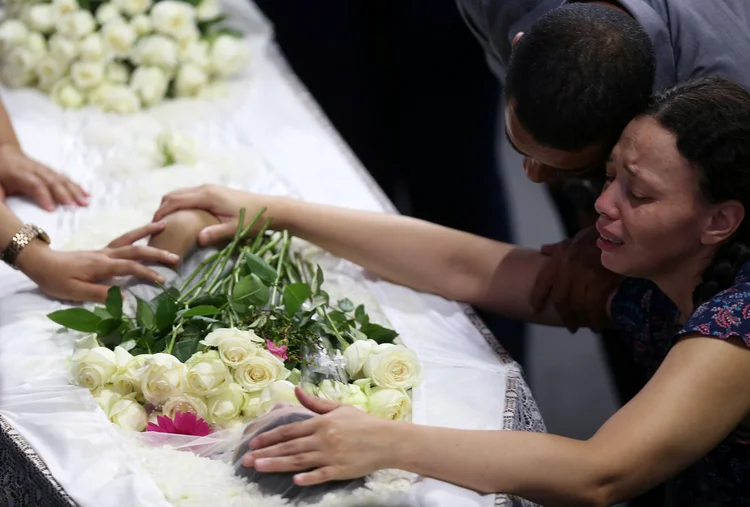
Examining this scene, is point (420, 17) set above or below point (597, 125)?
below

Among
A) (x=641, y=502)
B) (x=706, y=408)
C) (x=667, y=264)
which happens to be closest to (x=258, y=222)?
(x=667, y=264)

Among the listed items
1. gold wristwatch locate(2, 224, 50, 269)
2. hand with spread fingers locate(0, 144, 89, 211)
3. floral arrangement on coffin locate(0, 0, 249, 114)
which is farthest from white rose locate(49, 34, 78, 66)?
gold wristwatch locate(2, 224, 50, 269)

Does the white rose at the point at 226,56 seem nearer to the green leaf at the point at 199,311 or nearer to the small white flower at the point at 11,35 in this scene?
the small white flower at the point at 11,35

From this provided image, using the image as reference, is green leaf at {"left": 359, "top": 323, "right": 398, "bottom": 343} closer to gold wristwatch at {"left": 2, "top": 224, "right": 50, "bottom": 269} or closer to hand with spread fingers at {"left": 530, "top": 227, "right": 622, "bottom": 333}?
hand with spread fingers at {"left": 530, "top": 227, "right": 622, "bottom": 333}

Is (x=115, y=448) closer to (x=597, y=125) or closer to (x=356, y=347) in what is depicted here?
(x=356, y=347)

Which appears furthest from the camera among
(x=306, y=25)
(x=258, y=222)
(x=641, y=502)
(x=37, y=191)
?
(x=306, y=25)

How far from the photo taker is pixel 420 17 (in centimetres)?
311

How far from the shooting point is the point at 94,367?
1.66 metres

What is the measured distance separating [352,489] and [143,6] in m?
1.63

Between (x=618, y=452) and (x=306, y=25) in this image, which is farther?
(x=306, y=25)

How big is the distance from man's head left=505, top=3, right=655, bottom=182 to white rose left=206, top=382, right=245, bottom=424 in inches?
24.4

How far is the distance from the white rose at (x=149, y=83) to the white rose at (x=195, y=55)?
8cm

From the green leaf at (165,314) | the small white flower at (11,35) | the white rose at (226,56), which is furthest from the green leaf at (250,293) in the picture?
the small white flower at (11,35)

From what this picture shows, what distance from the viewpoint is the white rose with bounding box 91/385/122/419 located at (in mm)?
1659
